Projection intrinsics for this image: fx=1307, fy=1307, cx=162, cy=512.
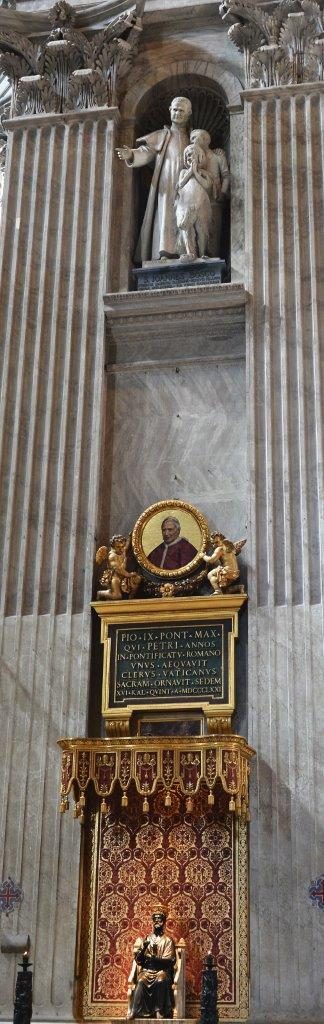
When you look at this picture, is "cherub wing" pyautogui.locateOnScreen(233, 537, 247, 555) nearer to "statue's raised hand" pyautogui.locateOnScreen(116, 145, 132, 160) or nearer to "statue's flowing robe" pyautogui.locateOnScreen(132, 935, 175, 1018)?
"statue's flowing robe" pyautogui.locateOnScreen(132, 935, 175, 1018)

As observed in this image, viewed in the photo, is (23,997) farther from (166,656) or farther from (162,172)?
(162,172)

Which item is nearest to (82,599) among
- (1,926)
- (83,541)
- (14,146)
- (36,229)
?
(83,541)

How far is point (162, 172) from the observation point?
46.5 ft

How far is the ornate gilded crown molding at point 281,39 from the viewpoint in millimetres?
13789

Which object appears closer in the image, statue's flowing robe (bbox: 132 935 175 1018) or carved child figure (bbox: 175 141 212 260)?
statue's flowing robe (bbox: 132 935 175 1018)

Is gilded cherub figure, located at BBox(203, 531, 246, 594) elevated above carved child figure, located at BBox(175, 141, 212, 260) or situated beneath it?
situated beneath

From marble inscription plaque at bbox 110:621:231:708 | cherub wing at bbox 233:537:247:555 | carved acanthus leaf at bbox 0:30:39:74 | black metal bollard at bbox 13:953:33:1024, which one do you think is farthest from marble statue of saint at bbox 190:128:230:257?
black metal bollard at bbox 13:953:33:1024

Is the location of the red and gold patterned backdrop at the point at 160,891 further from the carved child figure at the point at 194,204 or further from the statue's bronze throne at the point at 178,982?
the carved child figure at the point at 194,204

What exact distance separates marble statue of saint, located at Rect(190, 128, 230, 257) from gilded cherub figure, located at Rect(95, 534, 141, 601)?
3594 mm

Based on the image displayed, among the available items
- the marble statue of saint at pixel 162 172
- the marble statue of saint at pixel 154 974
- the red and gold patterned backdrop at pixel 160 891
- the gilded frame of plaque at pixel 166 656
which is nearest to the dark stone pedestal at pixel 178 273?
the marble statue of saint at pixel 162 172

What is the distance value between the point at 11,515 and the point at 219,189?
4.30 metres

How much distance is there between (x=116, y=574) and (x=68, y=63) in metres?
6.10

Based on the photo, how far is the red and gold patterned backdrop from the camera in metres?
10.8

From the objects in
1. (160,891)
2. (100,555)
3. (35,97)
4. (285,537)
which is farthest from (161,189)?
(160,891)
